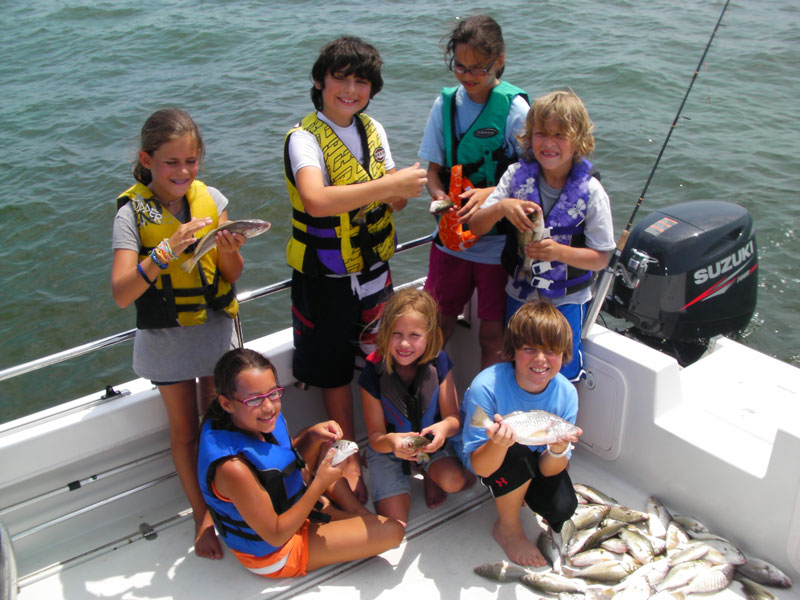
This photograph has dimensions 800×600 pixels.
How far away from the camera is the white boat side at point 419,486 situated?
2.87 m

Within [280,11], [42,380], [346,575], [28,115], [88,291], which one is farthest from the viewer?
[280,11]

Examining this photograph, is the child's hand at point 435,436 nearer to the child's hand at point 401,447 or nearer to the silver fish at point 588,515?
the child's hand at point 401,447

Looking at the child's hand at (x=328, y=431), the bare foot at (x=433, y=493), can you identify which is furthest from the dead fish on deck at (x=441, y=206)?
the bare foot at (x=433, y=493)

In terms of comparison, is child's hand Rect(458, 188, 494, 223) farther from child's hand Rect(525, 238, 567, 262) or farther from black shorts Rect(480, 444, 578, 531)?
black shorts Rect(480, 444, 578, 531)

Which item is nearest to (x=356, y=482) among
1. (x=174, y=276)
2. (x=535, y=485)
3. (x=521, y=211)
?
(x=535, y=485)

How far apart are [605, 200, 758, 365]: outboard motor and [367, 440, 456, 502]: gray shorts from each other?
1.87 m

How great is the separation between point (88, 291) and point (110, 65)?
23.9 ft

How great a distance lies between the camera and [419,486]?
3506mm

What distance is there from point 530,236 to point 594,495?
4.35ft

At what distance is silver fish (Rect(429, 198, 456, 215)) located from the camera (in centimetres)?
307

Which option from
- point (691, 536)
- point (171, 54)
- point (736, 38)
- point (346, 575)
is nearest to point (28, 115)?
point (171, 54)

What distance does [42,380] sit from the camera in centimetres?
654

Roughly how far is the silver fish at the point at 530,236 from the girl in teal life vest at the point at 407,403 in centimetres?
47

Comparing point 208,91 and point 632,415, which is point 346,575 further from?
point 208,91
